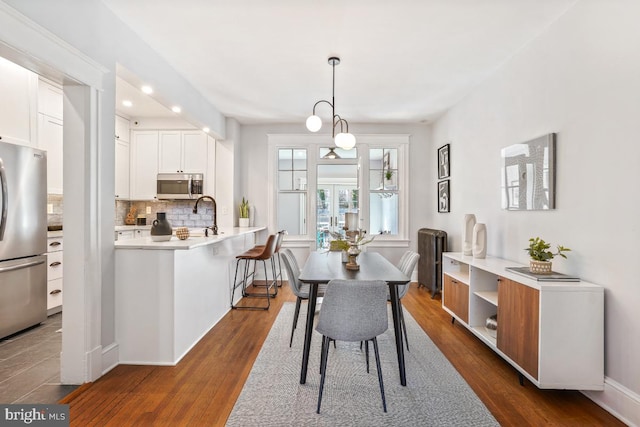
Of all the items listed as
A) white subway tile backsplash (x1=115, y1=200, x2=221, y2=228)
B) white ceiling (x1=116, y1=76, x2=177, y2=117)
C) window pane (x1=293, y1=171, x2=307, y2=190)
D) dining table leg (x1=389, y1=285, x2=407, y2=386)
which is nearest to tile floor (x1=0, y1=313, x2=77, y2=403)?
dining table leg (x1=389, y1=285, x2=407, y2=386)

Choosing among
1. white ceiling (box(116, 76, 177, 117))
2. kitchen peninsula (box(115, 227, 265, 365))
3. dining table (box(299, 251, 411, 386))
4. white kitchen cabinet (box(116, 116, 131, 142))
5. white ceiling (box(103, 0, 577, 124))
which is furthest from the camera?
white kitchen cabinet (box(116, 116, 131, 142))

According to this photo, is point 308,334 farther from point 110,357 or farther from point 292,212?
point 292,212

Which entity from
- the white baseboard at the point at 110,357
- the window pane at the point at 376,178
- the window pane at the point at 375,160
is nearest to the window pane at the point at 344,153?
the window pane at the point at 375,160

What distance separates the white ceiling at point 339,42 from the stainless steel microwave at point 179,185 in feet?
4.76

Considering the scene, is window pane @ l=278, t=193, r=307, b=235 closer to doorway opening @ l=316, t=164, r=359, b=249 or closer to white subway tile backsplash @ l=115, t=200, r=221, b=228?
doorway opening @ l=316, t=164, r=359, b=249

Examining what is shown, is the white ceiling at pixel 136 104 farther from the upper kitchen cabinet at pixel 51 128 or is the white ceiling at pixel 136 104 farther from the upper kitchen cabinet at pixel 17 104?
the upper kitchen cabinet at pixel 17 104

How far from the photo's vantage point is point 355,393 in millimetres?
2166

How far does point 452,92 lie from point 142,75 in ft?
10.9

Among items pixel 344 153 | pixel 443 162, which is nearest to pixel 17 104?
pixel 344 153

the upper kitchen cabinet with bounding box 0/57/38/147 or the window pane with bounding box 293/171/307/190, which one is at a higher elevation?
the upper kitchen cabinet with bounding box 0/57/38/147

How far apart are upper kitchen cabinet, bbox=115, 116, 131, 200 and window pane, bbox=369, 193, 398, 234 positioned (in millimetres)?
3889

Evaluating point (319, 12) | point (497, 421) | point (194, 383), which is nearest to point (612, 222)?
point (497, 421)

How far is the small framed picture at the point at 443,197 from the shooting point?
4.73 metres

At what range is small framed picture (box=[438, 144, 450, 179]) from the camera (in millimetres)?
4734
